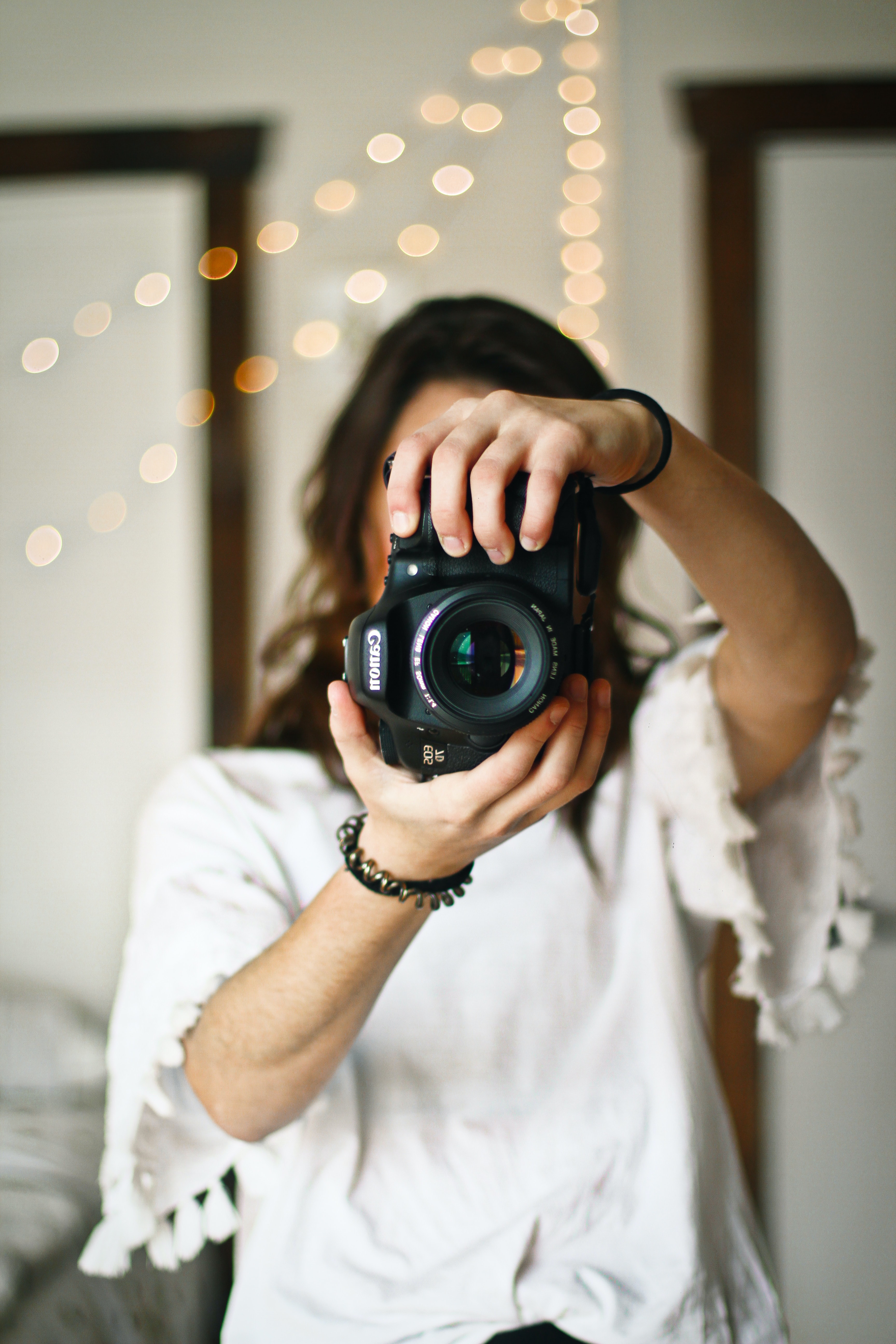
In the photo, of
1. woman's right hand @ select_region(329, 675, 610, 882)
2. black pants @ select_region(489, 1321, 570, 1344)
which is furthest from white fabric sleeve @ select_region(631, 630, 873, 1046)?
black pants @ select_region(489, 1321, 570, 1344)

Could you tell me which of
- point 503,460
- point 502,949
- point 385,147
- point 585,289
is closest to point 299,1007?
point 502,949

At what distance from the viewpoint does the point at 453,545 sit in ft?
1.45

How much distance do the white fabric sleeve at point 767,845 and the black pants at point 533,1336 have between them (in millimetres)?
264

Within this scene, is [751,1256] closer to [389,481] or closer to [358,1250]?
[358,1250]

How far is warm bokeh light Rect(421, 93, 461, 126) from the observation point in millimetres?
1222

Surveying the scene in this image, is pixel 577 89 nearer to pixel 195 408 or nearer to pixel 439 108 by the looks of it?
pixel 439 108

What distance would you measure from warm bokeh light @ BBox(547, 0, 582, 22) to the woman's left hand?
1053 millimetres

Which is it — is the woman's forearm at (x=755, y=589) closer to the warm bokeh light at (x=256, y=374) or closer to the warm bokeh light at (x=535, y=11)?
the warm bokeh light at (x=256, y=374)

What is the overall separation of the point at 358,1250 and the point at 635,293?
3.97ft

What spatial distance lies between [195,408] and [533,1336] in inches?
46.7

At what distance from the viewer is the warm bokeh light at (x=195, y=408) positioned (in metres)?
1.27

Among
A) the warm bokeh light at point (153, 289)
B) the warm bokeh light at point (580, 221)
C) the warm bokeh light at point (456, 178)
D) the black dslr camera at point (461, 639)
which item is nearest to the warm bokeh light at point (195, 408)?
the warm bokeh light at point (153, 289)

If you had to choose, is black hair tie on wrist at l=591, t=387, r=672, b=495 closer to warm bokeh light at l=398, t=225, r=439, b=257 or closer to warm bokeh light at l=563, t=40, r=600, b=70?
warm bokeh light at l=398, t=225, r=439, b=257

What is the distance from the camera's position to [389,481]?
459 mm
